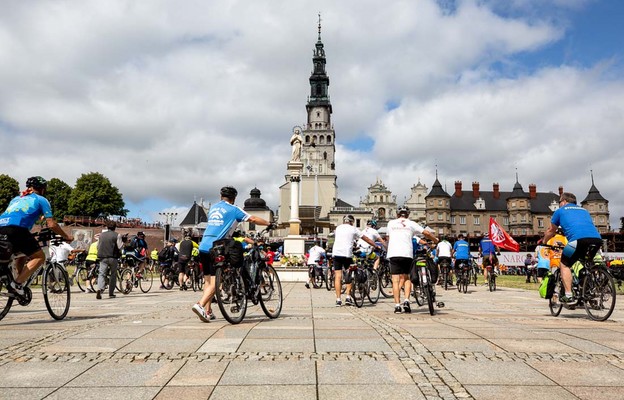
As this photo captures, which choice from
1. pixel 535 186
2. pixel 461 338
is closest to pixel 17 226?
pixel 461 338

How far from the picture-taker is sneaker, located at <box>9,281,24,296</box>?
640 centimetres

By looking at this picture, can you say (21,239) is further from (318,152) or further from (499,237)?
(318,152)

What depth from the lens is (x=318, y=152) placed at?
124 meters

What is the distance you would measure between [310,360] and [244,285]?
2.85 metres

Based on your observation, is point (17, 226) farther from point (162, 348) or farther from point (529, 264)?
point (529, 264)

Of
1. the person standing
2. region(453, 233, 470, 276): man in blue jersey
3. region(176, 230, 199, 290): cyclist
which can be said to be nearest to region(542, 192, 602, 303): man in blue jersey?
region(453, 233, 470, 276): man in blue jersey

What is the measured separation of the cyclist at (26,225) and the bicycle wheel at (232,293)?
2251mm

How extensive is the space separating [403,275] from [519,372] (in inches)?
193

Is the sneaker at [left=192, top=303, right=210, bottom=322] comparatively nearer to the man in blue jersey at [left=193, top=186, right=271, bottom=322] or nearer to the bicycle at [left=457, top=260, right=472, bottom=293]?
the man in blue jersey at [left=193, top=186, right=271, bottom=322]

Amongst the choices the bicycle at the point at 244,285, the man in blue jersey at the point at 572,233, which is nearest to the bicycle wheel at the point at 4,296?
the bicycle at the point at 244,285

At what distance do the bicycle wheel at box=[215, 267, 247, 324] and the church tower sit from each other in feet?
350

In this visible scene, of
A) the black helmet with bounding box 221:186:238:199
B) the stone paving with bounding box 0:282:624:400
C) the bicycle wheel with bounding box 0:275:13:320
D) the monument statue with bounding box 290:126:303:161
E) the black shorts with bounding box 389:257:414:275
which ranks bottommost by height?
the stone paving with bounding box 0:282:624:400

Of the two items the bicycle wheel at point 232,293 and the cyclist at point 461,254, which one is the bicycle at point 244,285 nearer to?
the bicycle wheel at point 232,293

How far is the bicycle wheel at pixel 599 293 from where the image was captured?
23.1 ft
